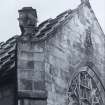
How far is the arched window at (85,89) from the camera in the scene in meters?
15.2

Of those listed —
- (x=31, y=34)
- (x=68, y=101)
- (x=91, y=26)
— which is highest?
(x=91, y=26)

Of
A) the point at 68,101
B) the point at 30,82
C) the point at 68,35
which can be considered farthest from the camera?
the point at 68,35

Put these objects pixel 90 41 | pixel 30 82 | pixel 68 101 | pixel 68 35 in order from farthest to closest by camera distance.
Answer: pixel 90 41 < pixel 68 35 < pixel 68 101 < pixel 30 82

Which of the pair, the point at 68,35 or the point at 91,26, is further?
the point at 91,26

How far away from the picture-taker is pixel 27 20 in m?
14.1

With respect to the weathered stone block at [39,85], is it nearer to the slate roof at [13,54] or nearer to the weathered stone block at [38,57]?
the weathered stone block at [38,57]

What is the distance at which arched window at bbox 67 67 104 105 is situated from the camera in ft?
49.9

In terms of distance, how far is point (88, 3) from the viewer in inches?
710

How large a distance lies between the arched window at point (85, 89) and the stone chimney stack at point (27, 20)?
2.54m

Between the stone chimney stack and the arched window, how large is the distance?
254 cm

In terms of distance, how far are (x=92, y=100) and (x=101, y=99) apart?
24.4 inches

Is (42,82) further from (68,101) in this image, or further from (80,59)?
(80,59)

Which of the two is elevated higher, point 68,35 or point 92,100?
point 68,35

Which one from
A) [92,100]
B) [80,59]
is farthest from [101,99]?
[80,59]
